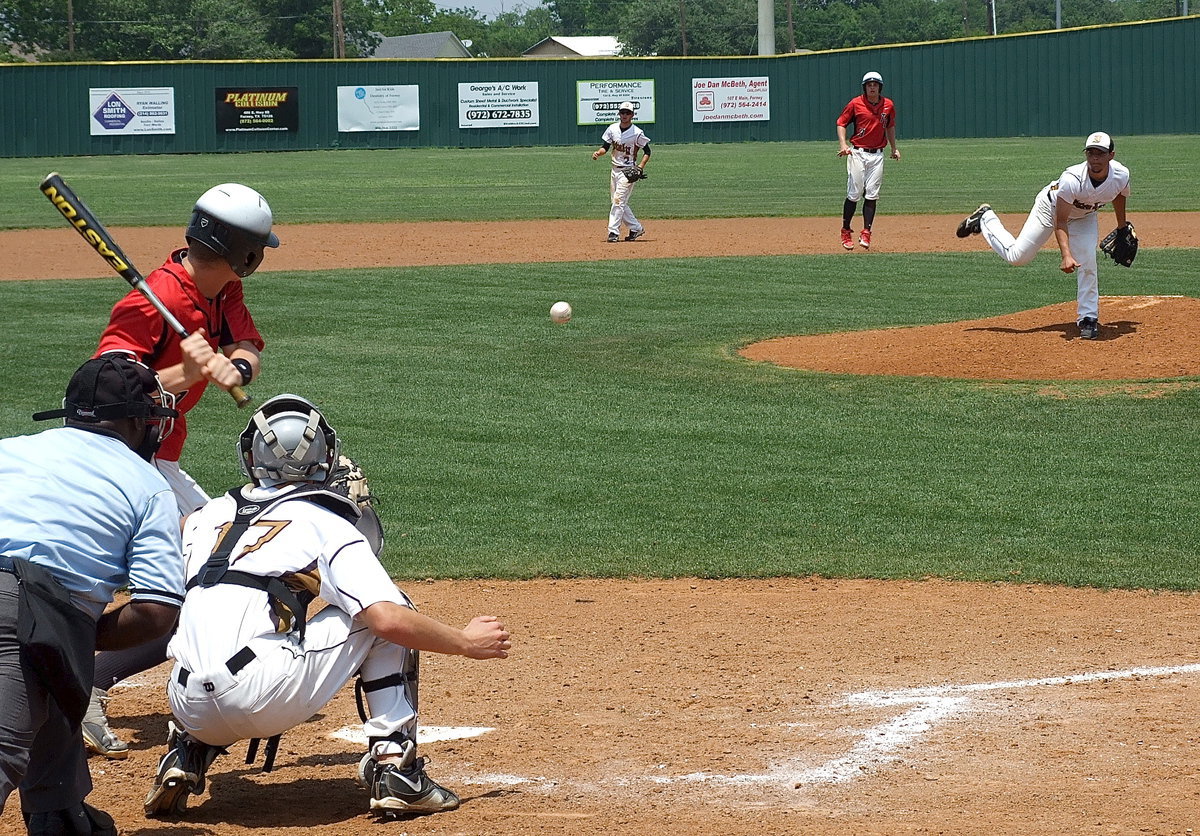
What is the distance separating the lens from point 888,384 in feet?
40.2

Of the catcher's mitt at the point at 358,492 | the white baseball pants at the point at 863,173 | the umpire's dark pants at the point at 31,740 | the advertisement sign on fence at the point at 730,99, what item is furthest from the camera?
the advertisement sign on fence at the point at 730,99

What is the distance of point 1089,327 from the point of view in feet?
41.9

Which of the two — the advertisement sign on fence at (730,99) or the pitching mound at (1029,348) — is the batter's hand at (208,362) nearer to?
the pitching mound at (1029,348)

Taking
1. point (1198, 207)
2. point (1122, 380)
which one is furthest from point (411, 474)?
point (1198, 207)

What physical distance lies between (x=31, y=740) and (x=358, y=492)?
1.49 m

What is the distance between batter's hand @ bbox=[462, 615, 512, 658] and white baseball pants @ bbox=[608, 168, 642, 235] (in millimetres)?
18250

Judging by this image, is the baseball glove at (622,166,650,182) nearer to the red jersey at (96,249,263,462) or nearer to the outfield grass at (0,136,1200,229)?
the outfield grass at (0,136,1200,229)

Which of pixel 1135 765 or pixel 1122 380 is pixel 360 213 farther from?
pixel 1135 765

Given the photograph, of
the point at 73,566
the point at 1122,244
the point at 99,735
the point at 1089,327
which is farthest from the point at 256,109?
the point at 73,566

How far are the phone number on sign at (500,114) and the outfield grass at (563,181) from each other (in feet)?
3.85

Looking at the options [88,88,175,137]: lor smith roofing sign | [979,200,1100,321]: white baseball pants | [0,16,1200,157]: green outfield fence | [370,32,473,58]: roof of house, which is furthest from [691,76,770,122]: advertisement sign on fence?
[370,32,473,58]: roof of house

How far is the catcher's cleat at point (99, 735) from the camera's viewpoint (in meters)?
5.14

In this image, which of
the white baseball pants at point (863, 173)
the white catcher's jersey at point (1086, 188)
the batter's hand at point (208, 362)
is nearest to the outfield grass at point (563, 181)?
the white baseball pants at point (863, 173)

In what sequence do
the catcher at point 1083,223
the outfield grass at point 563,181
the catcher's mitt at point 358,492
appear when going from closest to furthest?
the catcher's mitt at point 358,492 < the catcher at point 1083,223 < the outfield grass at point 563,181
